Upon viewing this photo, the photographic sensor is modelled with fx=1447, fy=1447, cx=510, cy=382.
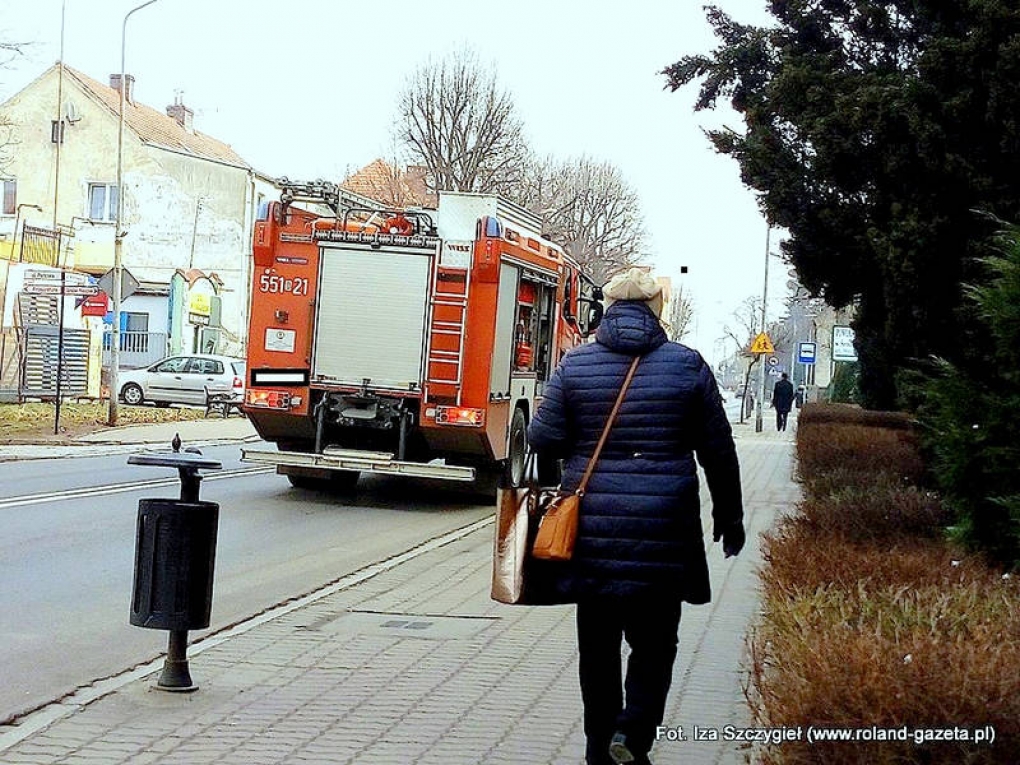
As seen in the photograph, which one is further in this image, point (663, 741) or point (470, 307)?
point (470, 307)

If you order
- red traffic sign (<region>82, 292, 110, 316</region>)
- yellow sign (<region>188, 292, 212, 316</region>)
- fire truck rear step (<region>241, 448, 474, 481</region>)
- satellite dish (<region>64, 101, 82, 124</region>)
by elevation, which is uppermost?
satellite dish (<region>64, 101, 82, 124</region>)

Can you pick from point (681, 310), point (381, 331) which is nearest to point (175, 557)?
point (381, 331)

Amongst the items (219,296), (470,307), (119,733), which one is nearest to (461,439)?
(470,307)

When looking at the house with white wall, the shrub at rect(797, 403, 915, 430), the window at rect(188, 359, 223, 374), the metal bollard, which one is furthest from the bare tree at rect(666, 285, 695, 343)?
the metal bollard

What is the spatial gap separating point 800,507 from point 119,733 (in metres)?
5.62

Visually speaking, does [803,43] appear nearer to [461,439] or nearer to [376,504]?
[461,439]

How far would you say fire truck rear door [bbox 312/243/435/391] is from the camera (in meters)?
16.7

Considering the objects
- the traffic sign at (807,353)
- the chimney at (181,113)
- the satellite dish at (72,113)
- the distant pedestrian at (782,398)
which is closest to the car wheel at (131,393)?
the distant pedestrian at (782,398)

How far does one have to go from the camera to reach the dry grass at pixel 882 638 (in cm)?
385

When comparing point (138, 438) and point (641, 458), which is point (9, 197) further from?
point (641, 458)

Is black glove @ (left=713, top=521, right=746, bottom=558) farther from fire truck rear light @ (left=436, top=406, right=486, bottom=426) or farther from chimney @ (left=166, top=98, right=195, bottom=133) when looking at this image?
chimney @ (left=166, top=98, right=195, bottom=133)

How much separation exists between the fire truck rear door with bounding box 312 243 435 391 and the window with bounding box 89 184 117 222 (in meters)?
42.7

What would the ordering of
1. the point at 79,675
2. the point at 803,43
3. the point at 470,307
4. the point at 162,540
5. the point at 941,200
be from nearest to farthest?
the point at 162,540 < the point at 79,675 < the point at 941,200 < the point at 803,43 < the point at 470,307

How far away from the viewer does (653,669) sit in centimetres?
517
